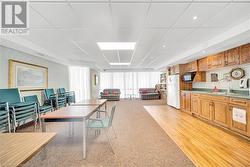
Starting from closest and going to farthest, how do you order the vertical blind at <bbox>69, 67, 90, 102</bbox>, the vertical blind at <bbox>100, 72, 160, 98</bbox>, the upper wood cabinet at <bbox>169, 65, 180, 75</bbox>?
the upper wood cabinet at <bbox>169, 65, 180, 75</bbox>, the vertical blind at <bbox>69, 67, 90, 102</bbox>, the vertical blind at <bbox>100, 72, 160, 98</bbox>

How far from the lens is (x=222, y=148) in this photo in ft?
9.11

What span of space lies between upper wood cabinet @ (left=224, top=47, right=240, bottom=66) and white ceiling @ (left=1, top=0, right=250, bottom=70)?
48cm

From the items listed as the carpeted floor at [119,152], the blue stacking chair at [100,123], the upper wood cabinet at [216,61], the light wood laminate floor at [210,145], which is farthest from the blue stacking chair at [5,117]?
the upper wood cabinet at [216,61]

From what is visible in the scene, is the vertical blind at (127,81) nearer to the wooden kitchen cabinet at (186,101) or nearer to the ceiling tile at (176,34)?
the wooden kitchen cabinet at (186,101)

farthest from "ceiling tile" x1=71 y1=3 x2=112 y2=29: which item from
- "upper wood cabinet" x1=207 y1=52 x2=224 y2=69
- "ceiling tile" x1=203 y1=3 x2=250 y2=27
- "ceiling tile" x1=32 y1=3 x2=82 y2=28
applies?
"upper wood cabinet" x1=207 y1=52 x2=224 y2=69

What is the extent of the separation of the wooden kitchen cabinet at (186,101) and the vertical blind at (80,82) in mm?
5509

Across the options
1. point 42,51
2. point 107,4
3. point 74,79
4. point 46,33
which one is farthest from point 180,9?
point 74,79

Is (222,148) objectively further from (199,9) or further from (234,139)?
(199,9)

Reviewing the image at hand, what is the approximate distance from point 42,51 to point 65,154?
3.43 metres

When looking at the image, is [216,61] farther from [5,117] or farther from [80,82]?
[80,82]

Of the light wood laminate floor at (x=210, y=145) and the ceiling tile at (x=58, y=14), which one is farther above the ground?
the ceiling tile at (x=58, y=14)

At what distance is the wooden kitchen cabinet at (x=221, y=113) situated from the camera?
3.69m

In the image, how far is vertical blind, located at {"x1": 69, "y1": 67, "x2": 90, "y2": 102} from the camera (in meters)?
8.68

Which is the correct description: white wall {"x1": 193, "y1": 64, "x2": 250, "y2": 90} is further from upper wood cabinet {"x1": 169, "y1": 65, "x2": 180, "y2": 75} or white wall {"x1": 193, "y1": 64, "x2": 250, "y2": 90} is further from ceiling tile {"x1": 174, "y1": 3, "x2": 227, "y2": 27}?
ceiling tile {"x1": 174, "y1": 3, "x2": 227, "y2": 27}
